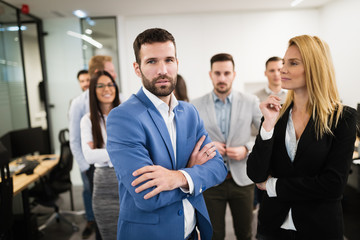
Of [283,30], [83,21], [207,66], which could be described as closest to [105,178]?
[207,66]

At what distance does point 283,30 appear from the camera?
5.15 meters

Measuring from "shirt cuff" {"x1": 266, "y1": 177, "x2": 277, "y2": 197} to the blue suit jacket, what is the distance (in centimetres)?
31

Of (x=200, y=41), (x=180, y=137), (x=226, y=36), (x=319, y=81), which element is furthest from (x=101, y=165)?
(x=226, y=36)

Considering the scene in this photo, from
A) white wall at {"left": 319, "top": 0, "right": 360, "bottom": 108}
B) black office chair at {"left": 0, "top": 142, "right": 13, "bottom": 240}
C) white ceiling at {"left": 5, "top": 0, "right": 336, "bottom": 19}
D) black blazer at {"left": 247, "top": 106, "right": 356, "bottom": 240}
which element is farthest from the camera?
white ceiling at {"left": 5, "top": 0, "right": 336, "bottom": 19}

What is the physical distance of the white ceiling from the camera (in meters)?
4.20

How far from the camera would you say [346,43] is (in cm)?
408

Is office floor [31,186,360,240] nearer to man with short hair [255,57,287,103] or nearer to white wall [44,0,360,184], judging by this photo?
man with short hair [255,57,287,103]

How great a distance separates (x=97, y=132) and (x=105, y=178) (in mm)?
385

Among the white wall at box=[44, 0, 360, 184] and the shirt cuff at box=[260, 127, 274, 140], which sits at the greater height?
the white wall at box=[44, 0, 360, 184]

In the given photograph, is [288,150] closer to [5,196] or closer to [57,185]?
[5,196]

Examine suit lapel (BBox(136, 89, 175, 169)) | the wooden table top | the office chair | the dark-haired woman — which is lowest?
the office chair

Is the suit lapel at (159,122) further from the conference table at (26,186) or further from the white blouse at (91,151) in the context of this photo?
the conference table at (26,186)

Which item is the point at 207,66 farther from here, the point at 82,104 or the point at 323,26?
the point at 82,104

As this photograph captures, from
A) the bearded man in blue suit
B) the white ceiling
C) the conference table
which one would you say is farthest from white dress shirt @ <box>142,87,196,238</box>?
the white ceiling
